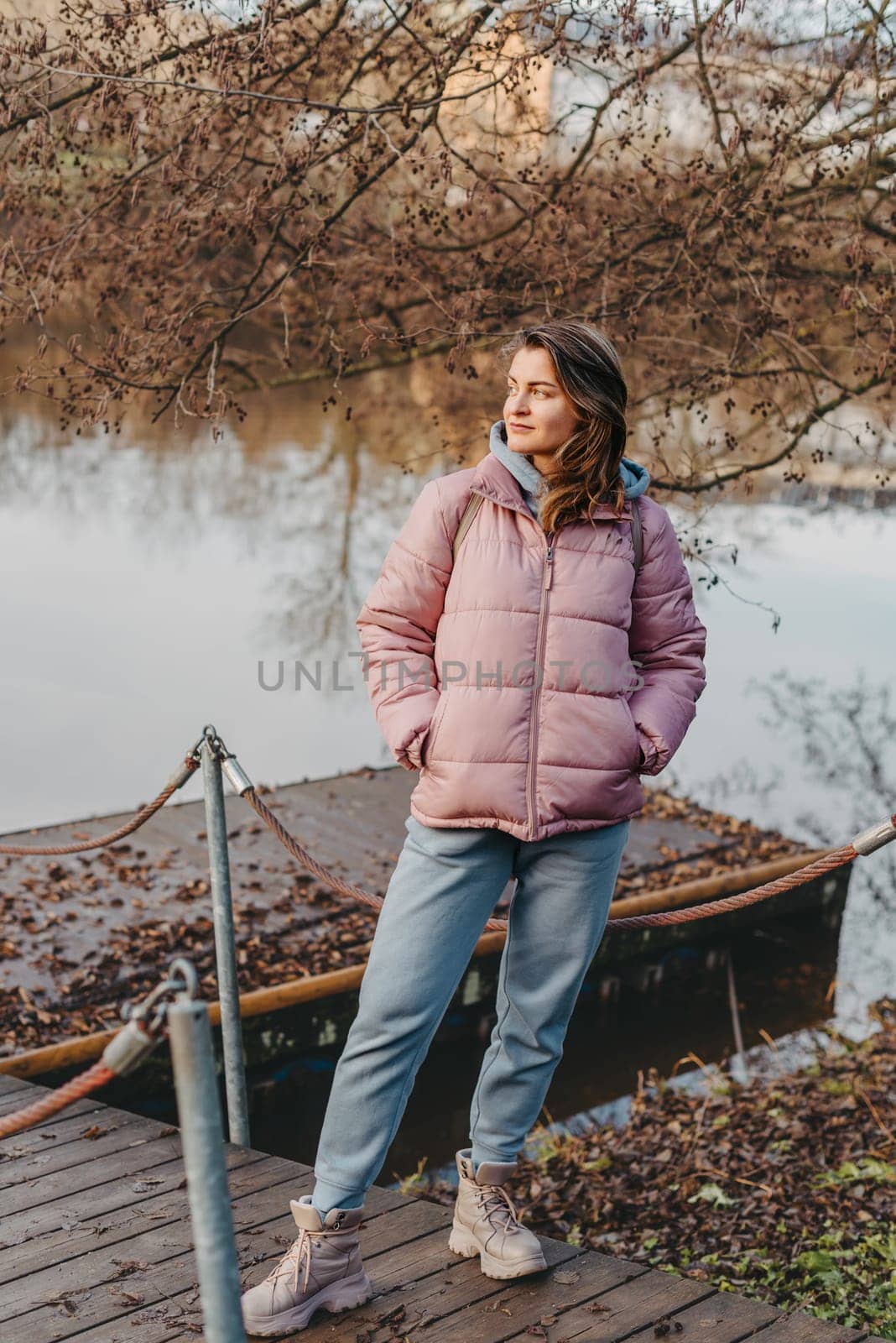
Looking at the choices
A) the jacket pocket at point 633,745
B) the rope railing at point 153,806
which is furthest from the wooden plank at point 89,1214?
the jacket pocket at point 633,745

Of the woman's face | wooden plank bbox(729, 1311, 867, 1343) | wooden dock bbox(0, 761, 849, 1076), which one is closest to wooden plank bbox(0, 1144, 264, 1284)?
wooden plank bbox(729, 1311, 867, 1343)

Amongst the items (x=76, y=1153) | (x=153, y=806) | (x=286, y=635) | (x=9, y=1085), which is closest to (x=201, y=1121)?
(x=76, y=1153)

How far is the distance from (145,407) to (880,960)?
257 inches

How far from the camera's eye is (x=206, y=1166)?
1883 millimetres

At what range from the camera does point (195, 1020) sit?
1.84 m

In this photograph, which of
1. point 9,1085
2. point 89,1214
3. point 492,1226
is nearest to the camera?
point 492,1226

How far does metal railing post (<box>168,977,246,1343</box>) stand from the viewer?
1844 millimetres

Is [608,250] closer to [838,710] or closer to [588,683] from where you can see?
[588,683]

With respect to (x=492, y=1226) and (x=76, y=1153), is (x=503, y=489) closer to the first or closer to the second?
(x=492, y=1226)

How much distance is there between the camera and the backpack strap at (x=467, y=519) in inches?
114

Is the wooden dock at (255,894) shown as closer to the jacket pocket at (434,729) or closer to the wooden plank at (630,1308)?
the wooden plank at (630,1308)

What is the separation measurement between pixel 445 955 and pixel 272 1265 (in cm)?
96

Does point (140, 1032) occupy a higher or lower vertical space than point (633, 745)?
lower

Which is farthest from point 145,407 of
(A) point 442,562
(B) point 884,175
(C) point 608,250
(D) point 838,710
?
(D) point 838,710
